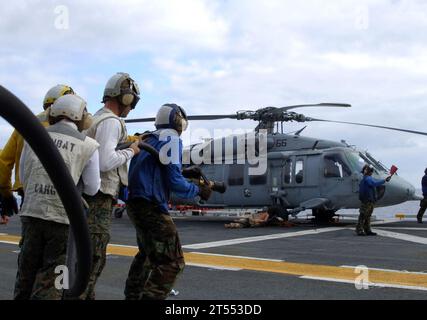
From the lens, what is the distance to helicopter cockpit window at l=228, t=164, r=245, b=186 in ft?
55.5

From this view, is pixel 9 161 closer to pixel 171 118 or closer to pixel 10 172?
pixel 10 172

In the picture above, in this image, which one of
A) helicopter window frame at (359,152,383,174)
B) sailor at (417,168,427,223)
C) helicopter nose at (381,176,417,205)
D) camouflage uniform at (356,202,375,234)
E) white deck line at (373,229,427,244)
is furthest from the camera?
sailor at (417,168,427,223)

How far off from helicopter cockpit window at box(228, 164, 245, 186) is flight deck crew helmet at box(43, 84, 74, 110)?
1287 cm

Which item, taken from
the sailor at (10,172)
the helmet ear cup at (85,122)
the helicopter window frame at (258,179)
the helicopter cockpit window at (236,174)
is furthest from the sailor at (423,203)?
the sailor at (10,172)

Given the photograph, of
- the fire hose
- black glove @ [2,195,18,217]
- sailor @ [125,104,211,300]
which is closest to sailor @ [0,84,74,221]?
black glove @ [2,195,18,217]

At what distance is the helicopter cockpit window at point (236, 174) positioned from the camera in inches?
666

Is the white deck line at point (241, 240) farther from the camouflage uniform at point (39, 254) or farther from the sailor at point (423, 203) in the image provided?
the camouflage uniform at point (39, 254)

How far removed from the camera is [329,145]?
15.7m

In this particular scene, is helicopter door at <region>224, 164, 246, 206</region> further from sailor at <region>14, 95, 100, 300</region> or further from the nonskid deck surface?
sailor at <region>14, 95, 100, 300</region>

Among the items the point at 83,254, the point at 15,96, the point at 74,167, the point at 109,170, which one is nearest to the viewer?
the point at 15,96
